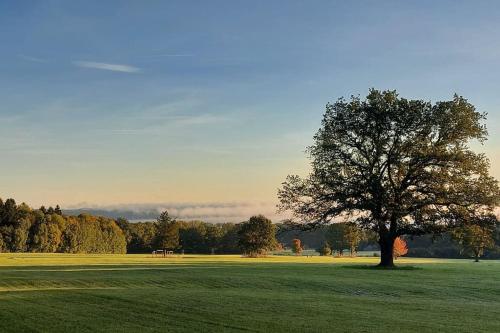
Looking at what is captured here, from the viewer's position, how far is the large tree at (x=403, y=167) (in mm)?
52375

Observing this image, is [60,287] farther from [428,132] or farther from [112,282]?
[428,132]

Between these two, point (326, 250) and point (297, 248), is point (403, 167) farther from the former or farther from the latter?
point (297, 248)

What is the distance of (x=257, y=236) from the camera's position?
13450 cm

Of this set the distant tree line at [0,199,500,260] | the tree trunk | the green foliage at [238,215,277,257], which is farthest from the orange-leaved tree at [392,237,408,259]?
the tree trunk

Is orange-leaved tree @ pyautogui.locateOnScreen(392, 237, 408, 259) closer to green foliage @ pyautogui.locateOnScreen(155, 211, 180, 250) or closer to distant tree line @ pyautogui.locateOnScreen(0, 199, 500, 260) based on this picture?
distant tree line @ pyautogui.locateOnScreen(0, 199, 500, 260)

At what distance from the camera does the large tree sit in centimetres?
5238

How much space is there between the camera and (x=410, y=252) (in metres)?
168

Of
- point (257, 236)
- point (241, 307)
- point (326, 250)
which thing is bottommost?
point (326, 250)

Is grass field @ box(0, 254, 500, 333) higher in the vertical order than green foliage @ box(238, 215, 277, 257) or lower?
lower

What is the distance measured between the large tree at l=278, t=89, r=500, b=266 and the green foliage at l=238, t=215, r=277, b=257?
261 feet

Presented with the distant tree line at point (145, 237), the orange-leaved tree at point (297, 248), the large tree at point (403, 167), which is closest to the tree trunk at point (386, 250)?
the large tree at point (403, 167)

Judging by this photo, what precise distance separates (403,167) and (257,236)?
83678mm

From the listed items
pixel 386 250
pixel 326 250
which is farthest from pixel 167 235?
pixel 386 250

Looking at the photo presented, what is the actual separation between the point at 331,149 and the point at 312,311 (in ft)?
120
